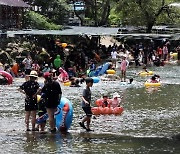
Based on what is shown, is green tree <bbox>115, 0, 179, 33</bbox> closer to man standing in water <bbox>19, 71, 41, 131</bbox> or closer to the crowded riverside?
the crowded riverside

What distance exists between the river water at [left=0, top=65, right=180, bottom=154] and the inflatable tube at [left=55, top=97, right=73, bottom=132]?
23 centimetres

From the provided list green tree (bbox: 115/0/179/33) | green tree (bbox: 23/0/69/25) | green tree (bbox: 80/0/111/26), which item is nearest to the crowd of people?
green tree (bbox: 115/0/179/33)

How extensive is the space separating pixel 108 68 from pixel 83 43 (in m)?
12.9

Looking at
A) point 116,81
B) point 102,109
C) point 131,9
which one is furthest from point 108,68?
point 131,9

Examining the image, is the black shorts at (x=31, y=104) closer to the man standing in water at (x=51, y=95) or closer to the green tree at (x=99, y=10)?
the man standing in water at (x=51, y=95)

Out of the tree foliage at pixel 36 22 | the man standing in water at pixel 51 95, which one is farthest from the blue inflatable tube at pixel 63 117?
the tree foliage at pixel 36 22

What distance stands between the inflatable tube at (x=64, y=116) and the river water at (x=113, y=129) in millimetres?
233

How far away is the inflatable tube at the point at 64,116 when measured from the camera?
14508 millimetres

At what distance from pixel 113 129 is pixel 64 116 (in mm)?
1929

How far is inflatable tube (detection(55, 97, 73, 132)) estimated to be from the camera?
1451 cm

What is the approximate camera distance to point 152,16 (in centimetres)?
5584

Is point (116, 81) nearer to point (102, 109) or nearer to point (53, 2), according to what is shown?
point (102, 109)

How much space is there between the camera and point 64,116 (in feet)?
47.5

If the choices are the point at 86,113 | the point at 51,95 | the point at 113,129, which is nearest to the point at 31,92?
the point at 51,95
